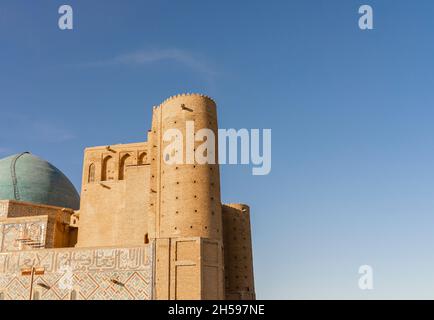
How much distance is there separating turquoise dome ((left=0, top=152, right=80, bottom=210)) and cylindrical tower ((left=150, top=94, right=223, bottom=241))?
37.7 ft

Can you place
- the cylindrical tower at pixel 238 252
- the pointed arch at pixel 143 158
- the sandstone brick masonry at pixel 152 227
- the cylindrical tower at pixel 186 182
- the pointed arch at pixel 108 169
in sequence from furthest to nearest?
the pointed arch at pixel 108 169, the pointed arch at pixel 143 158, the cylindrical tower at pixel 238 252, the cylindrical tower at pixel 186 182, the sandstone brick masonry at pixel 152 227

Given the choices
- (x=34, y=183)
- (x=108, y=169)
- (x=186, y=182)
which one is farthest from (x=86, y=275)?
(x=34, y=183)

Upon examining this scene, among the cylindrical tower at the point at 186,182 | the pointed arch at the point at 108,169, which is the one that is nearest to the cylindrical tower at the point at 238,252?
the cylindrical tower at the point at 186,182

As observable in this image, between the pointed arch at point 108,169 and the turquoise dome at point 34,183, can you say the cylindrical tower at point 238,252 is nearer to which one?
the pointed arch at point 108,169

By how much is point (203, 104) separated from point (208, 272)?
8.13m

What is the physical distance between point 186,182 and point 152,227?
277 centimetres

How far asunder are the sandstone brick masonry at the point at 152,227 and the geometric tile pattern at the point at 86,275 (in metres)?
0.04

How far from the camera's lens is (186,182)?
2252 cm

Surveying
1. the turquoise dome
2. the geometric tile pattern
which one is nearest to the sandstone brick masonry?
the geometric tile pattern

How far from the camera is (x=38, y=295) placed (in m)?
22.1

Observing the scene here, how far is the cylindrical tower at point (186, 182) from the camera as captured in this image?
22.0m
